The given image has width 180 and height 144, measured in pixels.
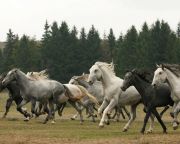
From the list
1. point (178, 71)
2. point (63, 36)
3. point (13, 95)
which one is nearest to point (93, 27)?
point (63, 36)

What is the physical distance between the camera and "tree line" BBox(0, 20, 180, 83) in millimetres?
105438

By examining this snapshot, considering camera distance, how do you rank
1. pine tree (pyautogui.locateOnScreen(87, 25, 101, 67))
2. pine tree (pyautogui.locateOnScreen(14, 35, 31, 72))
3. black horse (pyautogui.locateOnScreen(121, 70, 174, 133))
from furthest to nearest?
1. pine tree (pyautogui.locateOnScreen(87, 25, 101, 67))
2. pine tree (pyautogui.locateOnScreen(14, 35, 31, 72))
3. black horse (pyautogui.locateOnScreen(121, 70, 174, 133))

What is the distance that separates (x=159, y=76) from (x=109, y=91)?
3245 mm

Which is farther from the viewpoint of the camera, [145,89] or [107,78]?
[107,78]

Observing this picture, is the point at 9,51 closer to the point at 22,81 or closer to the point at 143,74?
the point at 22,81

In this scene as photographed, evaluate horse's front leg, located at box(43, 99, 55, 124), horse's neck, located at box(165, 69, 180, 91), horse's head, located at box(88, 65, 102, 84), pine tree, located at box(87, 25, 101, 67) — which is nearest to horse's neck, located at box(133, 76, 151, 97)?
horse's neck, located at box(165, 69, 180, 91)

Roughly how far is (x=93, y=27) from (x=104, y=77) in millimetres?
109828

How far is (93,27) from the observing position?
134125mm

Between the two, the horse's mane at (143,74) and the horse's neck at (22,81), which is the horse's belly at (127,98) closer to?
the horse's mane at (143,74)

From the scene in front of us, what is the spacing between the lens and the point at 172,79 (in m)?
21.7

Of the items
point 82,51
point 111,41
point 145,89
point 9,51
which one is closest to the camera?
point 145,89

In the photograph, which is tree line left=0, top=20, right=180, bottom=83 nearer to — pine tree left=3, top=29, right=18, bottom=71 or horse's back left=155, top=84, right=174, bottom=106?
pine tree left=3, top=29, right=18, bottom=71

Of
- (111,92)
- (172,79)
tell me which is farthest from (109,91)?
(172,79)

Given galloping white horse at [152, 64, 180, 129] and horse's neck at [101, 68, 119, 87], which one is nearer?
galloping white horse at [152, 64, 180, 129]
